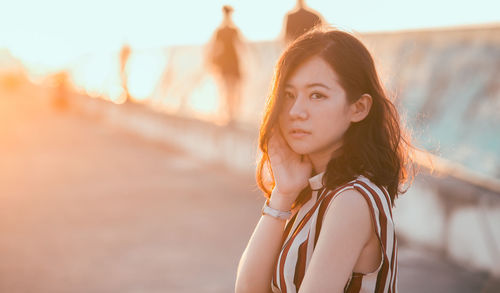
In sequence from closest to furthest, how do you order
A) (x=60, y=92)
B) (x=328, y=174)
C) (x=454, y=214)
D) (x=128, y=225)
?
(x=328, y=174) → (x=454, y=214) → (x=128, y=225) → (x=60, y=92)

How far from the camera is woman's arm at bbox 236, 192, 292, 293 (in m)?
2.10

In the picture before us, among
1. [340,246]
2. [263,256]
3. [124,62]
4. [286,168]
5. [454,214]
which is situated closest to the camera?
[340,246]

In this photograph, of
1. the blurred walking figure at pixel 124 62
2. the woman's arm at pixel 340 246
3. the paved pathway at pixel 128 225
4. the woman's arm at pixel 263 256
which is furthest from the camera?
the blurred walking figure at pixel 124 62

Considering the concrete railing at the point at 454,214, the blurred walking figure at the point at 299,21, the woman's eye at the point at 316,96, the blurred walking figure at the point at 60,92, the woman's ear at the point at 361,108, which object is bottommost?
the concrete railing at the point at 454,214

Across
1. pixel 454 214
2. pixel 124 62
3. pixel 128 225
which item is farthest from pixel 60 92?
pixel 454 214

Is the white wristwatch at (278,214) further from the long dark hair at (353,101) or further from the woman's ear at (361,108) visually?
the woman's ear at (361,108)

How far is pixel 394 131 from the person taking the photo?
83.0 inches

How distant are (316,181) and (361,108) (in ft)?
1.01

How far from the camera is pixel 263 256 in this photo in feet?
6.88

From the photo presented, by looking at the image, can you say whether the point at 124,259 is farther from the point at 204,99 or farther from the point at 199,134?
A: the point at 204,99

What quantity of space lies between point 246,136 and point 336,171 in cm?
848

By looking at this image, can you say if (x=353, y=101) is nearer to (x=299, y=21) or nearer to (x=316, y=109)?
(x=316, y=109)

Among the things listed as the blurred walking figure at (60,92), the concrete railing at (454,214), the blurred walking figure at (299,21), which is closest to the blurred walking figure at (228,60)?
the concrete railing at (454,214)

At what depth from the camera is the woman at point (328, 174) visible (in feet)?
5.67
